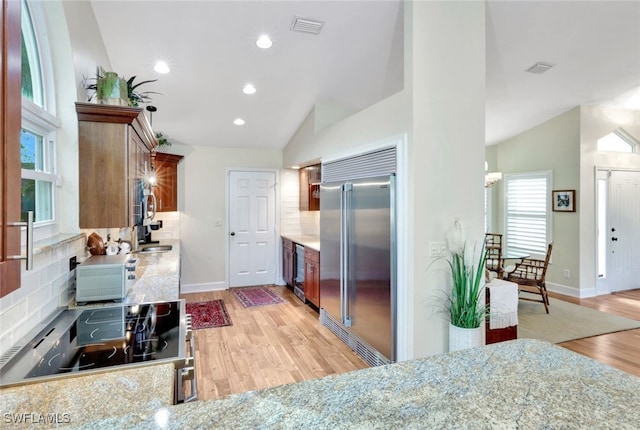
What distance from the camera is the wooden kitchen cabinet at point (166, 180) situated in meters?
5.25

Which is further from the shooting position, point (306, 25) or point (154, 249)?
point (154, 249)

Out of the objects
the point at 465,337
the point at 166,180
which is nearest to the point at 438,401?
the point at 465,337

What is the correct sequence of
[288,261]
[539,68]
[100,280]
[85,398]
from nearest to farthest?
1. [85,398]
2. [100,280]
3. [539,68]
4. [288,261]

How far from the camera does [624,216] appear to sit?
19.0 feet

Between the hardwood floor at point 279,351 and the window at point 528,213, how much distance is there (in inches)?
57.2

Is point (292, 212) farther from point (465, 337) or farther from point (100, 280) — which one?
point (100, 280)

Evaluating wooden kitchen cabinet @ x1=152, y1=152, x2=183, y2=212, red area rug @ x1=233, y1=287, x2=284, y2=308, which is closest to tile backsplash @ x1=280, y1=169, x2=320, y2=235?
red area rug @ x1=233, y1=287, x2=284, y2=308

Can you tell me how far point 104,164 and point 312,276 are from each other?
119 inches

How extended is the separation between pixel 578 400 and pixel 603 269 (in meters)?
6.36

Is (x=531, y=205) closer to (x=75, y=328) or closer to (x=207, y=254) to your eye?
(x=207, y=254)

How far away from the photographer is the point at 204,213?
19.2 ft

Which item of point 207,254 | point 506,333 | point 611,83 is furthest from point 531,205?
point 207,254

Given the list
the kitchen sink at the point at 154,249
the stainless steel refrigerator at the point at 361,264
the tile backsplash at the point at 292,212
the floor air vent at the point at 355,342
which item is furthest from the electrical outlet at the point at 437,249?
the tile backsplash at the point at 292,212

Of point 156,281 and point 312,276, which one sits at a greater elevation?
point 156,281
